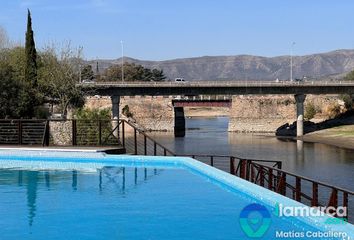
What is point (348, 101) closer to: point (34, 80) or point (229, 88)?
point (229, 88)

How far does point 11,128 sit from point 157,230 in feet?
61.0

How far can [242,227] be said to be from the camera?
12.4m

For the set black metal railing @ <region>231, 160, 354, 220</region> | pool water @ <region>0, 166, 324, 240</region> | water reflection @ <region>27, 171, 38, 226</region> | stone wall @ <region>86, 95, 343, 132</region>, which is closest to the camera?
black metal railing @ <region>231, 160, 354, 220</region>

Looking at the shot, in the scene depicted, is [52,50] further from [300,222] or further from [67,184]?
[300,222]

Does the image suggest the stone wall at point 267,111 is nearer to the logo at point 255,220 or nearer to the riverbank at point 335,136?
the riverbank at point 335,136

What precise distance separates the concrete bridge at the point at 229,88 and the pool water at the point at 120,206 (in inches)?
2689

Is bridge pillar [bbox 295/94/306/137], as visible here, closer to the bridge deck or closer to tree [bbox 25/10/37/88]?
the bridge deck

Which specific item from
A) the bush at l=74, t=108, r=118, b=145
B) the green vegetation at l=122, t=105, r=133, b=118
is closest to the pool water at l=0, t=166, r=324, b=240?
the bush at l=74, t=108, r=118, b=145

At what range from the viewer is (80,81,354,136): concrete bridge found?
8831 cm

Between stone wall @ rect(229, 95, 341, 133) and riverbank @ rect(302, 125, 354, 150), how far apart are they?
17.0 metres

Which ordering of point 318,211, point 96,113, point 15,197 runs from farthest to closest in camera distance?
point 96,113 < point 15,197 < point 318,211

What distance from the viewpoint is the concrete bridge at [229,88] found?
88312 millimetres

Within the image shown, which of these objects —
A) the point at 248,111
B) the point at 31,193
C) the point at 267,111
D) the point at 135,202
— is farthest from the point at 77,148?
the point at 267,111

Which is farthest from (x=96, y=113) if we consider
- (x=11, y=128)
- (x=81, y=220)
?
(x=81, y=220)
